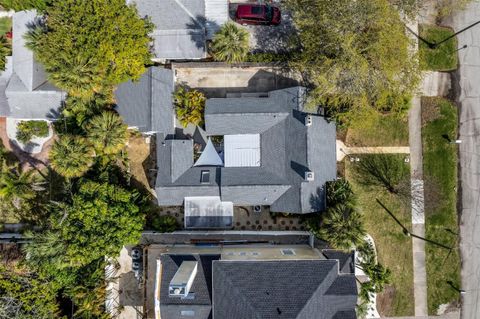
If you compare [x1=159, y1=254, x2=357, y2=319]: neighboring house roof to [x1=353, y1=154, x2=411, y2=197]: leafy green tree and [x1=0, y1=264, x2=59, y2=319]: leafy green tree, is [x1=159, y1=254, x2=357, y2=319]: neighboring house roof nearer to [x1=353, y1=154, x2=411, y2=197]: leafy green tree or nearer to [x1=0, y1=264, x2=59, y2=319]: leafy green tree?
[x1=353, y1=154, x2=411, y2=197]: leafy green tree

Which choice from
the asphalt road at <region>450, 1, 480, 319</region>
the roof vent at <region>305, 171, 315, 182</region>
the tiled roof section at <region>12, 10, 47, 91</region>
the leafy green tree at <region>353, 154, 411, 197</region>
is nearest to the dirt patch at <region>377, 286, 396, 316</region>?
the asphalt road at <region>450, 1, 480, 319</region>

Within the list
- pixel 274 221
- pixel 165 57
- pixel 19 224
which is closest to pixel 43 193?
pixel 19 224

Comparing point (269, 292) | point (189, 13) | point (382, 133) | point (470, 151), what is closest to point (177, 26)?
point (189, 13)

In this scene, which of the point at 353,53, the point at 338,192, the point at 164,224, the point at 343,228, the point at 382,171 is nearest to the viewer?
the point at 353,53

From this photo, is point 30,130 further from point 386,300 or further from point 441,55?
point 441,55

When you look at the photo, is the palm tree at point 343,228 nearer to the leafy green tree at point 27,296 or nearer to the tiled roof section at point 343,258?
the tiled roof section at point 343,258
